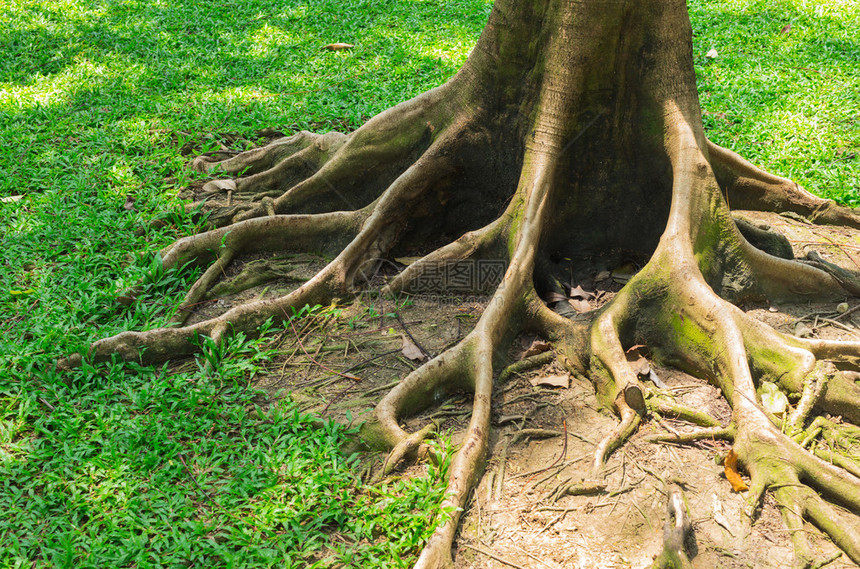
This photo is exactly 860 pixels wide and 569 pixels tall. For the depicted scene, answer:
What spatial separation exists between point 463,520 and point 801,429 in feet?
6.41

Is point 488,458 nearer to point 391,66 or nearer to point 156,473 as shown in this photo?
point 156,473

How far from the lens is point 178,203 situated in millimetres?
5836

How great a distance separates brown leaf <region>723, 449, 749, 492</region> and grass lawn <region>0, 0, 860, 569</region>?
154 centimetres

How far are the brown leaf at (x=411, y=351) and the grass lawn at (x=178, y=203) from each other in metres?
0.84

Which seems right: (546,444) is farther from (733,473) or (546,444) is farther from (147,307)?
(147,307)

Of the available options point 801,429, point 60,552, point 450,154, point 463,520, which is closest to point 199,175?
point 450,154

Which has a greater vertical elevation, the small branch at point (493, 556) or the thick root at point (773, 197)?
the thick root at point (773, 197)

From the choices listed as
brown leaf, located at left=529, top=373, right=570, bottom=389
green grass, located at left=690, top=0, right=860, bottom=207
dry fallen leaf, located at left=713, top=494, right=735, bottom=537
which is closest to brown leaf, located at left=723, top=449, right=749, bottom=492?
dry fallen leaf, located at left=713, top=494, right=735, bottom=537

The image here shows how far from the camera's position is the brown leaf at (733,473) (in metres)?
3.42

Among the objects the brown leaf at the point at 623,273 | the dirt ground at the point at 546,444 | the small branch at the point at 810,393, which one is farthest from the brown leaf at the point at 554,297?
the small branch at the point at 810,393

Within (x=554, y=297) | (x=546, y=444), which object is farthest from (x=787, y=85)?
(x=546, y=444)

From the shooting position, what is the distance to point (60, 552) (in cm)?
317

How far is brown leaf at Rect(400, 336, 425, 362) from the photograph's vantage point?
4418 mm

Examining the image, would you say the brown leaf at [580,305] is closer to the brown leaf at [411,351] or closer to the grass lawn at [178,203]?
the brown leaf at [411,351]
